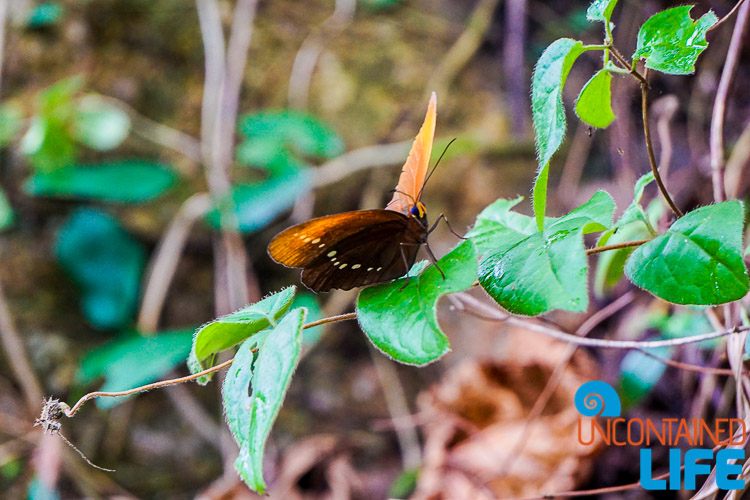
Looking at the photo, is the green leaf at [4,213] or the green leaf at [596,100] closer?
the green leaf at [596,100]

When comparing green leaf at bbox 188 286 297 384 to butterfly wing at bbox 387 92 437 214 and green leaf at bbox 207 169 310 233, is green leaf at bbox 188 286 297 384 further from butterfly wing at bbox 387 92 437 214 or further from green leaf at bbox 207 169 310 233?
green leaf at bbox 207 169 310 233

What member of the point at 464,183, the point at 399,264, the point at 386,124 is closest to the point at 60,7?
the point at 386,124

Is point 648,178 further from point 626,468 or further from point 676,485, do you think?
point 626,468

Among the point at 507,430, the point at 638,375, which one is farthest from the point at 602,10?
the point at 507,430

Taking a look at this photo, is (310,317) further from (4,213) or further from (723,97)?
(723,97)

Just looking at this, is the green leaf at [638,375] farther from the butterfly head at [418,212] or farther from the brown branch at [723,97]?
the butterfly head at [418,212]

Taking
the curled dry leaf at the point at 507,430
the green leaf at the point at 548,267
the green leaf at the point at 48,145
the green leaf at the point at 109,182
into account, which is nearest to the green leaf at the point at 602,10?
the green leaf at the point at 548,267

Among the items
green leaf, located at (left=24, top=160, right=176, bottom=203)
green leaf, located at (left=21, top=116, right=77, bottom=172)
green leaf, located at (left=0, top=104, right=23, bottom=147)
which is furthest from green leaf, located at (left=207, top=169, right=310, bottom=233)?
green leaf, located at (left=0, top=104, right=23, bottom=147)
